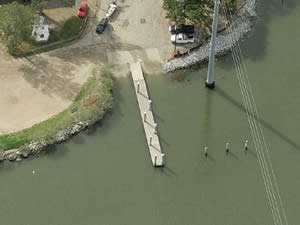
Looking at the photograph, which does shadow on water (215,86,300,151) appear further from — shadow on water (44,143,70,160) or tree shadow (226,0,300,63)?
shadow on water (44,143,70,160)

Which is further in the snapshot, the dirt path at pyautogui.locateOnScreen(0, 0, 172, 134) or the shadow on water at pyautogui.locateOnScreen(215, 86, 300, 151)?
the dirt path at pyautogui.locateOnScreen(0, 0, 172, 134)

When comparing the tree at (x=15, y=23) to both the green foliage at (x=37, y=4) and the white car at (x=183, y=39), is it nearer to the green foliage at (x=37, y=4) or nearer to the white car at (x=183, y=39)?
the green foliage at (x=37, y=4)

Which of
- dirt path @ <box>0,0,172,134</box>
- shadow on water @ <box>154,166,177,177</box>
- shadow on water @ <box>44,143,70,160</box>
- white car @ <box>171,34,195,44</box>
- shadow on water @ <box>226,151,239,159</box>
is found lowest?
shadow on water @ <box>154,166,177,177</box>

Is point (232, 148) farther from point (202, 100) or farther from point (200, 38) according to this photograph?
point (200, 38)

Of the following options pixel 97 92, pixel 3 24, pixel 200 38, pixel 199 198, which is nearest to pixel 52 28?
pixel 3 24

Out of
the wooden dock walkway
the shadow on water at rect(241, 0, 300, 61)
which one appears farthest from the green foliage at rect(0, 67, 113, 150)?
the shadow on water at rect(241, 0, 300, 61)

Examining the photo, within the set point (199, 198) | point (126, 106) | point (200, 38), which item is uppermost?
point (200, 38)
